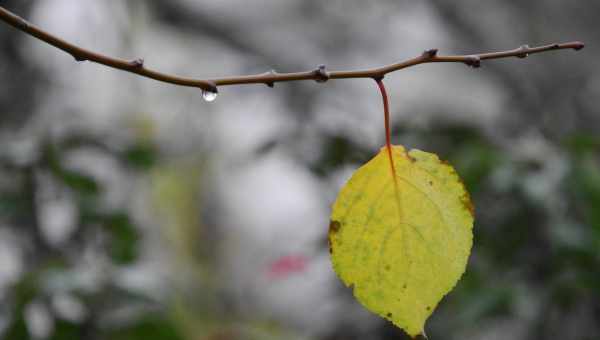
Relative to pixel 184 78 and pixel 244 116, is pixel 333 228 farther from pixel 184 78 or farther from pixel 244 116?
pixel 244 116

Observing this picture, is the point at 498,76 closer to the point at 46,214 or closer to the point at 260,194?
the point at 46,214

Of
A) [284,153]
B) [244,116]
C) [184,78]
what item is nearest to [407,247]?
[184,78]

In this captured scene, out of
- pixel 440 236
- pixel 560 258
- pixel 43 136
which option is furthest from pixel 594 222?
pixel 43 136

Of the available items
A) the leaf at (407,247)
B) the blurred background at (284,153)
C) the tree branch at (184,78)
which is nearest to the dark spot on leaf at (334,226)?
the leaf at (407,247)

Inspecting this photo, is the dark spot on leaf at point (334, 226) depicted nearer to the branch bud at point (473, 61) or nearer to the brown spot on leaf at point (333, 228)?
the brown spot on leaf at point (333, 228)

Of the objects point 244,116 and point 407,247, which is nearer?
point 407,247
